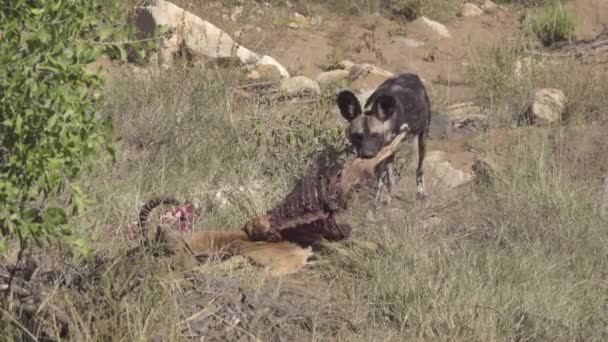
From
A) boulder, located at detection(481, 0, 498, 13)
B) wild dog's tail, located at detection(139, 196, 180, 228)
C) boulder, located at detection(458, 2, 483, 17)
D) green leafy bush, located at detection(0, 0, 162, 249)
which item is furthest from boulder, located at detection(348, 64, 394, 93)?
green leafy bush, located at detection(0, 0, 162, 249)

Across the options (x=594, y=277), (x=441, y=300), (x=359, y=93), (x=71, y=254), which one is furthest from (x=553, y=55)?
(x=71, y=254)

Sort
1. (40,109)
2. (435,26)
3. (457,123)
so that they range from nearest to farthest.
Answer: (40,109) < (457,123) < (435,26)

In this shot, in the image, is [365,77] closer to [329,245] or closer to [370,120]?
[370,120]

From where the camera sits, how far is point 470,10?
41.8 feet

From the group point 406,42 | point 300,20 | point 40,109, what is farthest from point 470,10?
point 40,109

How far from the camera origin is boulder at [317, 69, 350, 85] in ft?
31.0

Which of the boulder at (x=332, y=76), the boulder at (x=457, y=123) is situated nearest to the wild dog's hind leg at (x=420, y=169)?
the boulder at (x=457, y=123)

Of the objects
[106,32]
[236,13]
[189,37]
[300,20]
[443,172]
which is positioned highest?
[106,32]

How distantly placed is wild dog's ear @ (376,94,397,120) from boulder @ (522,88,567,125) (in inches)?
54.6

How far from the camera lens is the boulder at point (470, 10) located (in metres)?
12.7

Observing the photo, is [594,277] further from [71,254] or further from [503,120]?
[503,120]

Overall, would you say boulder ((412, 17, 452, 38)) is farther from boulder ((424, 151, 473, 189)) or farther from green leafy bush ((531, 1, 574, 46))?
boulder ((424, 151, 473, 189))

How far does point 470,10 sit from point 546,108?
5007 mm

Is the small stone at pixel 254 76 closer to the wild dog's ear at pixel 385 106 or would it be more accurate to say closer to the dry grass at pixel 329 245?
the dry grass at pixel 329 245
